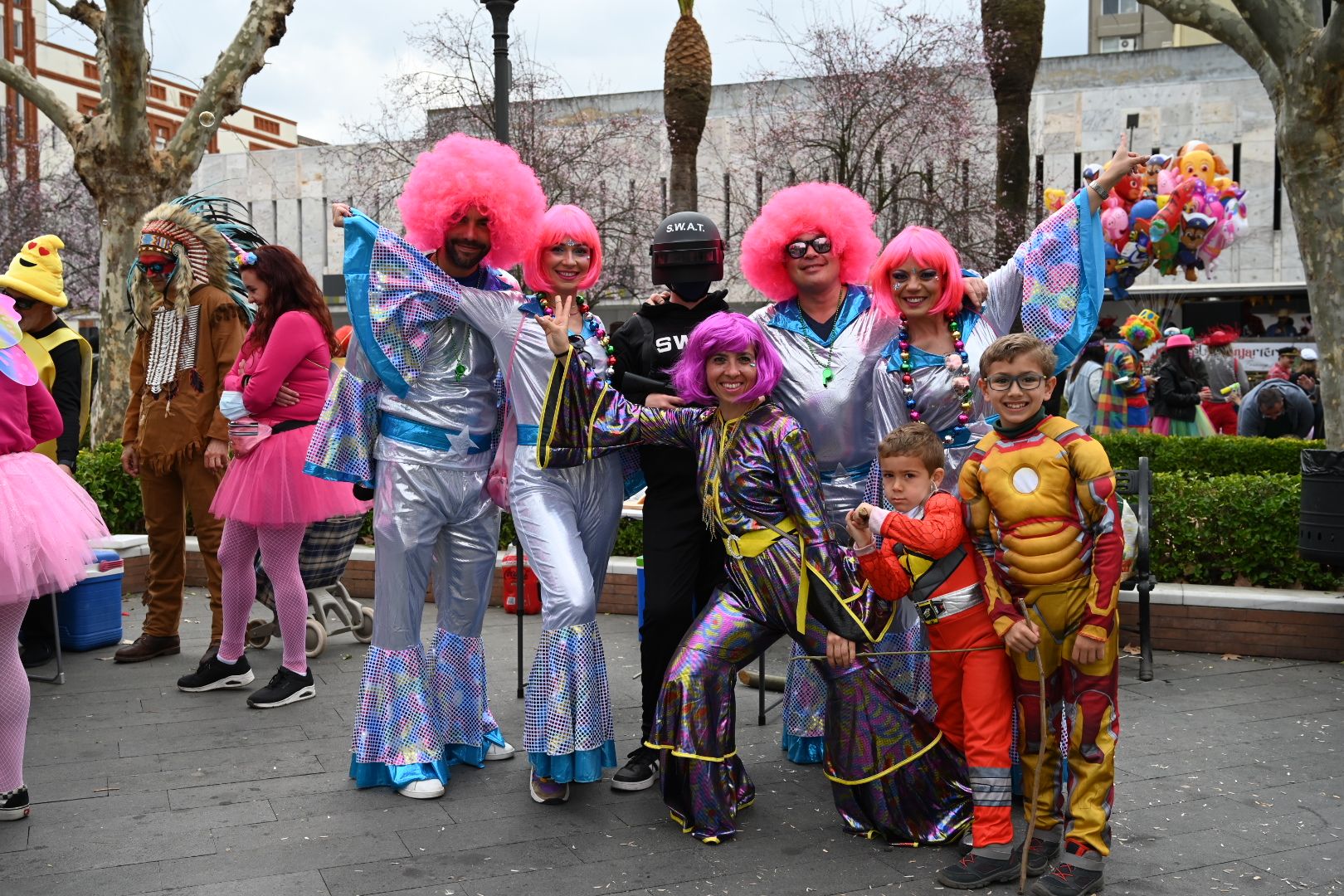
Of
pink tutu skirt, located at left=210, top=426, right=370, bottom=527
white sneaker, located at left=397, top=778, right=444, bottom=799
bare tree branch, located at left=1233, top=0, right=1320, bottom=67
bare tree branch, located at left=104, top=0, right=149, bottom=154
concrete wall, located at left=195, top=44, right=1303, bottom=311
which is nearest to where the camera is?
white sneaker, located at left=397, top=778, right=444, bottom=799

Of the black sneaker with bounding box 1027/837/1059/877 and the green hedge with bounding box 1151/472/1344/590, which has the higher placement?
the green hedge with bounding box 1151/472/1344/590

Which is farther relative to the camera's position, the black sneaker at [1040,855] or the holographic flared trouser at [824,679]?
the holographic flared trouser at [824,679]

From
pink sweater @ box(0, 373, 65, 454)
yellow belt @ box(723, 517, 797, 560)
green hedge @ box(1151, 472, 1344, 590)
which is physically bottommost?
green hedge @ box(1151, 472, 1344, 590)

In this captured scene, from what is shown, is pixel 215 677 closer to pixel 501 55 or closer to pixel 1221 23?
pixel 501 55

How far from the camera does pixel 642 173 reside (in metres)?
27.9

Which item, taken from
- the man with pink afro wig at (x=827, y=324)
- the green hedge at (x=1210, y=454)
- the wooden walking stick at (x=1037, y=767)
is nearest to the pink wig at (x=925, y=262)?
the man with pink afro wig at (x=827, y=324)

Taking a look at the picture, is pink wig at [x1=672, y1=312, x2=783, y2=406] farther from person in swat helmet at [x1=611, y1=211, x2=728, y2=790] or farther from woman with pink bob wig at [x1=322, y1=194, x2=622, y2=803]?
woman with pink bob wig at [x1=322, y1=194, x2=622, y2=803]

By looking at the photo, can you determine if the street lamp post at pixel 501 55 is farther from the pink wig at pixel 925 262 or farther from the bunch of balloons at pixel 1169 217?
the bunch of balloons at pixel 1169 217

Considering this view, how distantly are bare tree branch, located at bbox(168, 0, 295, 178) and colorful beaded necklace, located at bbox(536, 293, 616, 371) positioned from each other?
7.85 m

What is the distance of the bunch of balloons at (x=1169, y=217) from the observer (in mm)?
12047

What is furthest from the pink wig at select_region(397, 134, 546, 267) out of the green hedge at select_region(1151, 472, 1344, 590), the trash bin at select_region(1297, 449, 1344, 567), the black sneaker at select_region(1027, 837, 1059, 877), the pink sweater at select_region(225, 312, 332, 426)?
the green hedge at select_region(1151, 472, 1344, 590)

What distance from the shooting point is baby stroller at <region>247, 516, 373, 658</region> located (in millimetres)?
6625

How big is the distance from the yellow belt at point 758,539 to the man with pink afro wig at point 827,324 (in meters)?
0.54

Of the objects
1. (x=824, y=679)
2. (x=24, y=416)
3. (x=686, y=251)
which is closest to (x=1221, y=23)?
(x=686, y=251)
